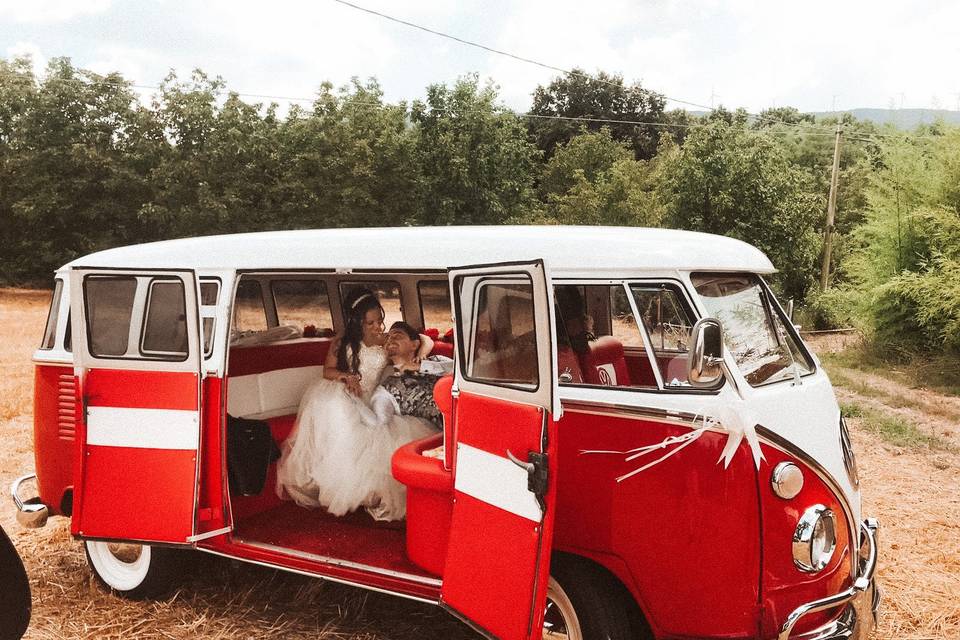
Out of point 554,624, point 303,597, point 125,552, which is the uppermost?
point 554,624

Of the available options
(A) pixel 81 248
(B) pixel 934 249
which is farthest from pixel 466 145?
(B) pixel 934 249

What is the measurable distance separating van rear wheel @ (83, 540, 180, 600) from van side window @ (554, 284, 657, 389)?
9.94ft

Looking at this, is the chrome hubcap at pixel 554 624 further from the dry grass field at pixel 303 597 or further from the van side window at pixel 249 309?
the van side window at pixel 249 309

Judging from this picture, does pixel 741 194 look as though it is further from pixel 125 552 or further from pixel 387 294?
pixel 125 552

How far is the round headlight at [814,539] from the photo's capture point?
3309 mm

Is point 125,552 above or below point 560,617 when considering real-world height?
below

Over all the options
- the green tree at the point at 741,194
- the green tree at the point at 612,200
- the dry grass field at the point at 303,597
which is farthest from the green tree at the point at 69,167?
the dry grass field at the point at 303,597

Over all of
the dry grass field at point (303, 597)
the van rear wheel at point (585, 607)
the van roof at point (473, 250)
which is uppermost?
the van roof at point (473, 250)

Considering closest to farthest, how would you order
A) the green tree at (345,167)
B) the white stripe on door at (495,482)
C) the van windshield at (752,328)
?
the white stripe on door at (495,482)
the van windshield at (752,328)
the green tree at (345,167)

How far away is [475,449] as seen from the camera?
11.3 feet

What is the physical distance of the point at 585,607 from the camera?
3459mm

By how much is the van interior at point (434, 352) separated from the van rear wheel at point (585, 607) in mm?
652

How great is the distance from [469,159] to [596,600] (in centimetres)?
3118

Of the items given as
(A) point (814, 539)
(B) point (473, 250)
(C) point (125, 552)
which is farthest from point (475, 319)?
(C) point (125, 552)
